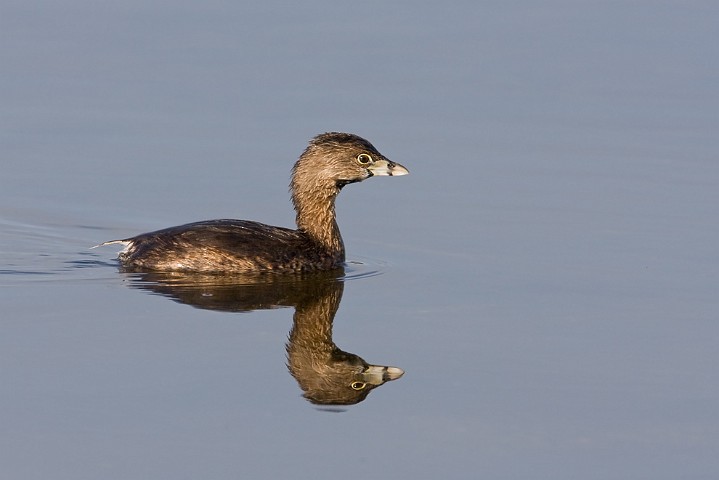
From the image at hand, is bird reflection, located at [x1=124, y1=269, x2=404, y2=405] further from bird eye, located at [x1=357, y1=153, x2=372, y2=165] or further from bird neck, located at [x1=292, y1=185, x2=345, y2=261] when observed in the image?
bird eye, located at [x1=357, y1=153, x2=372, y2=165]

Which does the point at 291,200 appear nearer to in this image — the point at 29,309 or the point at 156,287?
the point at 156,287

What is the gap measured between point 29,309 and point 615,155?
681cm

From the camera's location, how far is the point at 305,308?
1431 cm

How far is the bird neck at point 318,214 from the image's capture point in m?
16.0

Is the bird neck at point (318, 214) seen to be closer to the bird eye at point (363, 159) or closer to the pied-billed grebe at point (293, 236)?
the pied-billed grebe at point (293, 236)

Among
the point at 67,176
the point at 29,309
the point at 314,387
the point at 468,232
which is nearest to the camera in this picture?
the point at 314,387

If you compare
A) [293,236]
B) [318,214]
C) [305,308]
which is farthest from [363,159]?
[305,308]

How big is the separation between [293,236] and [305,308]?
1.65 m

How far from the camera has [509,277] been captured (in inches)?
583

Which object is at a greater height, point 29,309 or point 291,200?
point 291,200

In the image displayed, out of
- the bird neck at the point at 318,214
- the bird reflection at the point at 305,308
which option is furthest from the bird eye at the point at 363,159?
the bird reflection at the point at 305,308

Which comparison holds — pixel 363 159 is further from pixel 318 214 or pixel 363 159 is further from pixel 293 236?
pixel 293 236

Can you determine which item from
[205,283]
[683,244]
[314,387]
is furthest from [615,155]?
[314,387]

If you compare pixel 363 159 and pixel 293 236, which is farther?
pixel 363 159
